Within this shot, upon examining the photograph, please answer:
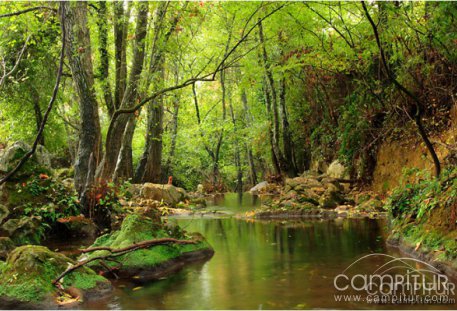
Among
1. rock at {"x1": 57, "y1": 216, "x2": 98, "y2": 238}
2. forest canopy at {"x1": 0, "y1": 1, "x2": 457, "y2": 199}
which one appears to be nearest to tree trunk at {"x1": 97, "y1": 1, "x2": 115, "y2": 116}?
forest canopy at {"x1": 0, "y1": 1, "x2": 457, "y2": 199}

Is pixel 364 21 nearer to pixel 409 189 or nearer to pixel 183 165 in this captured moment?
pixel 409 189

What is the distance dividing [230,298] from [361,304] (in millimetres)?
1331

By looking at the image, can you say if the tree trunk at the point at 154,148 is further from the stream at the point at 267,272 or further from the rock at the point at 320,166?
the stream at the point at 267,272

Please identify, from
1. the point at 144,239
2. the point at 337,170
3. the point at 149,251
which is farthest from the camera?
the point at 337,170

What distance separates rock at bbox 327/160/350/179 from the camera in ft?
46.7

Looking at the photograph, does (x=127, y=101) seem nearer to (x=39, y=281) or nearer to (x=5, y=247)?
(x=5, y=247)

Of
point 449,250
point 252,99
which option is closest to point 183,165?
point 252,99

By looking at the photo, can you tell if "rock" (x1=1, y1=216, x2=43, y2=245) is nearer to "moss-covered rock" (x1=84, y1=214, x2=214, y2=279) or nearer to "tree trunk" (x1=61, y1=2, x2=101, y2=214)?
"tree trunk" (x1=61, y1=2, x2=101, y2=214)

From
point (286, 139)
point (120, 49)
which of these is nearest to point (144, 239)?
point (120, 49)

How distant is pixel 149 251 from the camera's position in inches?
245

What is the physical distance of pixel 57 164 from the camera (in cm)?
2286

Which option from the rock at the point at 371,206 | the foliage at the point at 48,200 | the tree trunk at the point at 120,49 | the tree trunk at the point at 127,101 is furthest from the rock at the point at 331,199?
the foliage at the point at 48,200

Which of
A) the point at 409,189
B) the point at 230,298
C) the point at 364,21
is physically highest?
the point at 364,21

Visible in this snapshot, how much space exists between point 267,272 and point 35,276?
108 inches
